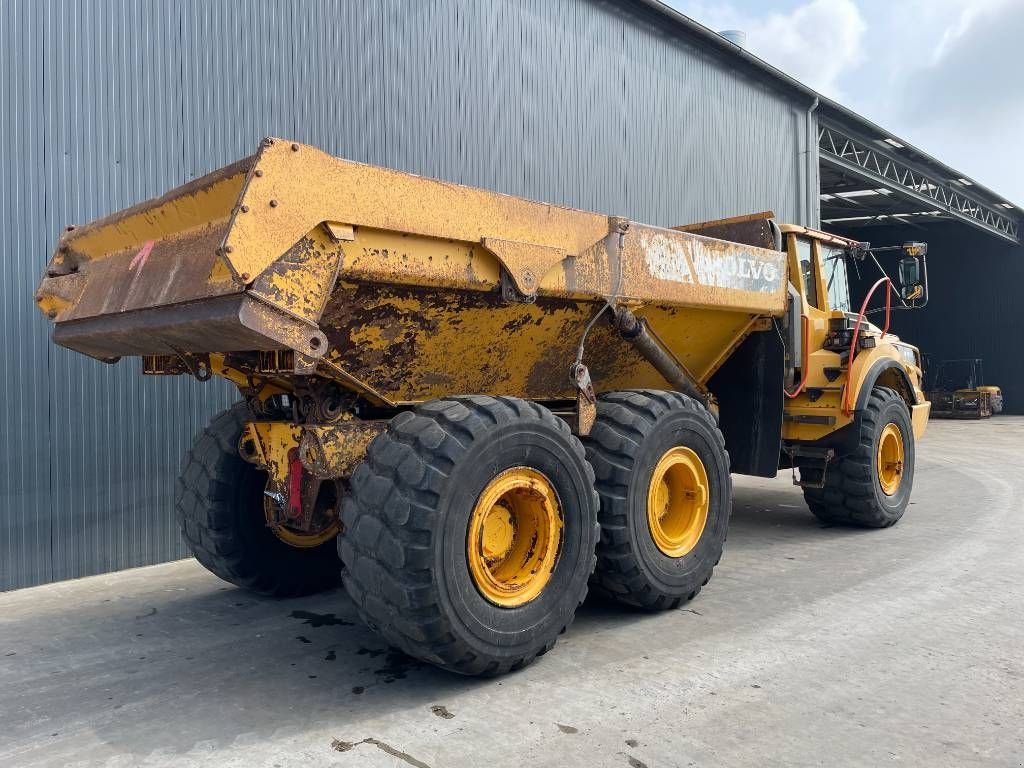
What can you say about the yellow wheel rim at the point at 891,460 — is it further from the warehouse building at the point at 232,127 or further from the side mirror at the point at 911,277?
the warehouse building at the point at 232,127

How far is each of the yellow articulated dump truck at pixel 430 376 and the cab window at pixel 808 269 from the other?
94 cm

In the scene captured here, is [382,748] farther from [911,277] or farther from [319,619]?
[911,277]

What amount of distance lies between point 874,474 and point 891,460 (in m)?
0.72

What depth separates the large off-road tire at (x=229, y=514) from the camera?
4.60 metres

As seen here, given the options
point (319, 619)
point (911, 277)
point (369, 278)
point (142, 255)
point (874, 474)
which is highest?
point (911, 277)

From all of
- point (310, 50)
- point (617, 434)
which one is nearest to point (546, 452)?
point (617, 434)

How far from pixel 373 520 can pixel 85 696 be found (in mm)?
1640

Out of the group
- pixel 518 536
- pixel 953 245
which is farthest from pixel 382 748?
pixel 953 245

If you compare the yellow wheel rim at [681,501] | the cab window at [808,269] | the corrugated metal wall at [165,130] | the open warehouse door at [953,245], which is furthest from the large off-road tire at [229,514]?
the open warehouse door at [953,245]

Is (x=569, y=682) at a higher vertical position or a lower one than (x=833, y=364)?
lower

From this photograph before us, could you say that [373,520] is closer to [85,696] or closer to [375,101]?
[85,696]

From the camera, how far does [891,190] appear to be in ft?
62.9

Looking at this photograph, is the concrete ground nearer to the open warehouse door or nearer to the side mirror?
the side mirror

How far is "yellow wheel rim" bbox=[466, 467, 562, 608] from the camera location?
361cm
